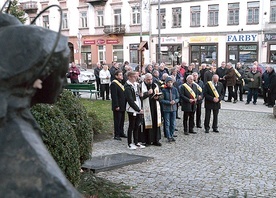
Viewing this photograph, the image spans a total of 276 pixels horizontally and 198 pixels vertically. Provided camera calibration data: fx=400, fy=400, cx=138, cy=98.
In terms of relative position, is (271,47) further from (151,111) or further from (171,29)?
(151,111)

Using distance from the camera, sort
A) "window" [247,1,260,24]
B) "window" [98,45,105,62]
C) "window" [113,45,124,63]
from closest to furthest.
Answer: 1. "window" [247,1,260,24]
2. "window" [113,45,124,63]
3. "window" [98,45,105,62]

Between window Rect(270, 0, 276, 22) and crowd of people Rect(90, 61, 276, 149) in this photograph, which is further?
window Rect(270, 0, 276, 22)

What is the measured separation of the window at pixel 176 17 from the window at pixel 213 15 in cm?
301

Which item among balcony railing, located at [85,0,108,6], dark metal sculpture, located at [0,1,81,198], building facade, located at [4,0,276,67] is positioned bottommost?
dark metal sculpture, located at [0,1,81,198]

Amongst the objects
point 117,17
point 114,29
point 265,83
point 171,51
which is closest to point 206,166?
point 265,83

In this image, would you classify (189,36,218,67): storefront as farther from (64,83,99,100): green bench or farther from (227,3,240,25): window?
(64,83,99,100): green bench

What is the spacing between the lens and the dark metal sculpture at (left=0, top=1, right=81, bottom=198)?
176 centimetres

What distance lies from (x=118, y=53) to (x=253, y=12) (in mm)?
14483

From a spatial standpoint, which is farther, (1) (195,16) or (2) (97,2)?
(2) (97,2)

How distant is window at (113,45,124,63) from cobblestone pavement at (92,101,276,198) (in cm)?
2906

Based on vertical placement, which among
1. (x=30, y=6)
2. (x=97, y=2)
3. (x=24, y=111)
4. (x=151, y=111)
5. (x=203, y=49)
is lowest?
(x=151, y=111)

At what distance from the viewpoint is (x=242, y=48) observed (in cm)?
3328

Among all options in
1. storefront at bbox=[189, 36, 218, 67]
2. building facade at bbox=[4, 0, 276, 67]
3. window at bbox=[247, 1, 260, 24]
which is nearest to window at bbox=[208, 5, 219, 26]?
building facade at bbox=[4, 0, 276, 67]

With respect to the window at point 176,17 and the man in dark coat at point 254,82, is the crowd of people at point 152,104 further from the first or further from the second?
the window at point 176,17
